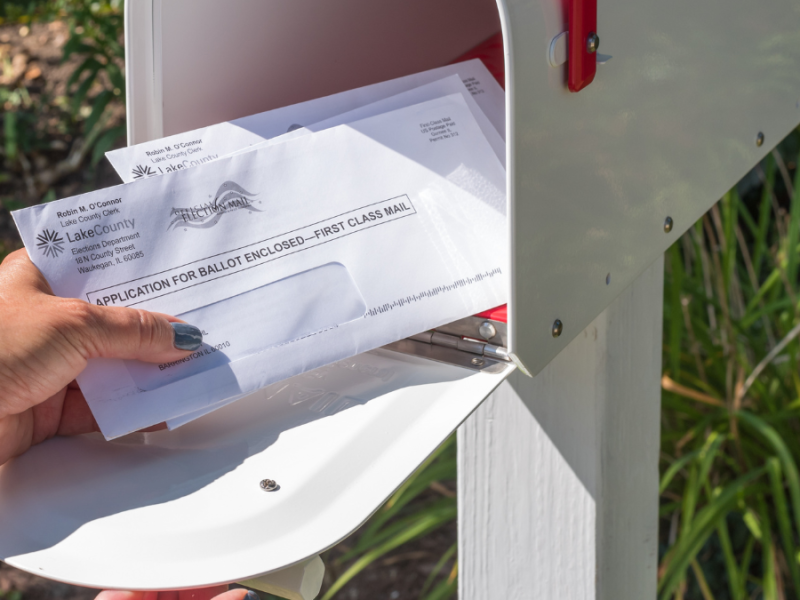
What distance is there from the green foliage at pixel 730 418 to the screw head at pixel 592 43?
1.09m

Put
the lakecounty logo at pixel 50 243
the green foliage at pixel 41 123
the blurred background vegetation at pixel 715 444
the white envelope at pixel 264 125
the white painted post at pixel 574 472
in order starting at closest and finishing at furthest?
the lakecounty logo at pixel 50 243 → the white envelope at pixel 264 125 → the white painted post at pixel 574 472 → the blurred background vegetation at pixel 715 444 → the green foliage at pixel 41 123

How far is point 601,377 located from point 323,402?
32cm

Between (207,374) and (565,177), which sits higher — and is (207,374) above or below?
below

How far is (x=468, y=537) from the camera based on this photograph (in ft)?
3.06

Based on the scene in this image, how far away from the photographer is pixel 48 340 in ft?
1.74

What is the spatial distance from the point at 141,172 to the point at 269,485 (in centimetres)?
32

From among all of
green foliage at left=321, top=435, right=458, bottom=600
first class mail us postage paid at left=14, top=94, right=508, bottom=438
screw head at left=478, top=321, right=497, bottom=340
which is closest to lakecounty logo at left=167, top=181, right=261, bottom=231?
first class mail us postage paid at left=14, top=94, right=508, bottom=438

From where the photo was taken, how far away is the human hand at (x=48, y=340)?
53 cm

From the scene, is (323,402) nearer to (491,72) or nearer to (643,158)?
(643,158)

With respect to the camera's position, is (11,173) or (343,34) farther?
(11,173)

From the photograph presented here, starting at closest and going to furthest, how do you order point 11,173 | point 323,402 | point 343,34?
point 323,402 < point 343,34 < point 11,173

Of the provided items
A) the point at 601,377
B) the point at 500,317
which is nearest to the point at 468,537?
the point at 601,377

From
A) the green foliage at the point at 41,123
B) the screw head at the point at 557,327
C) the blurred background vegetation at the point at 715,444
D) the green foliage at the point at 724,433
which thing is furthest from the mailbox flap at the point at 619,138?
the green foliage at the point at 41,123

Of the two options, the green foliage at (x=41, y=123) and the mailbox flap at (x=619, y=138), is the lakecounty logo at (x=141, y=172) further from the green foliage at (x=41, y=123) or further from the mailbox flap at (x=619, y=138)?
the green foliage at (x=41, y=123)
